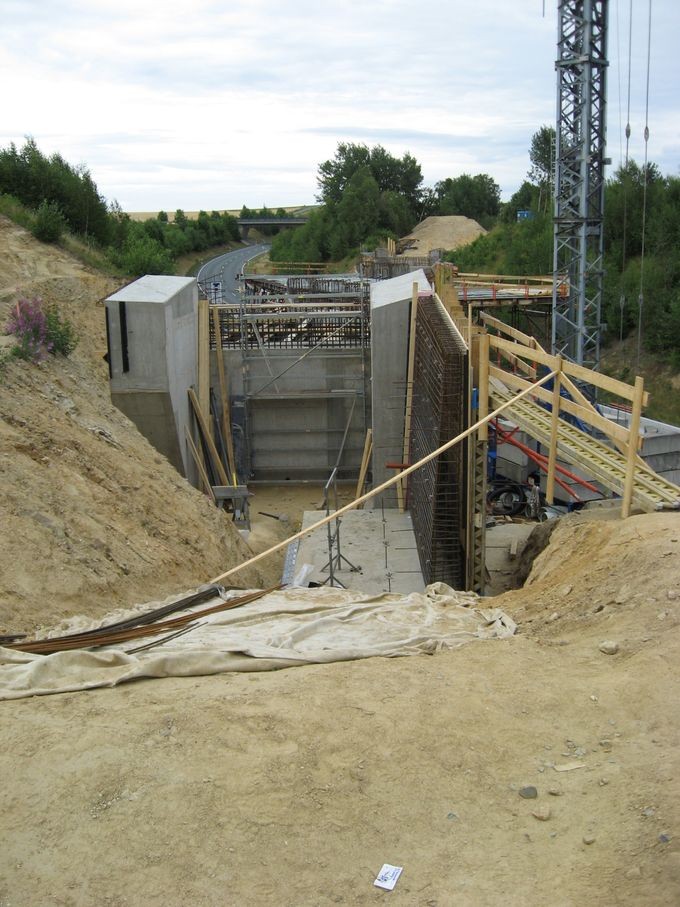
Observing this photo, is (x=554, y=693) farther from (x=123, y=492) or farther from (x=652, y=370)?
(x=652, y=370)

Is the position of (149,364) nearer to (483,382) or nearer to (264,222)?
(483,382)

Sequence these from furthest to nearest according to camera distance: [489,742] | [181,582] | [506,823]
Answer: [181,582] → [489,742] → [506,823]

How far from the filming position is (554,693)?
5602 mm

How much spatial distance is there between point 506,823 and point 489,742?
68cm

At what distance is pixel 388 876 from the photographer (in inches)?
161

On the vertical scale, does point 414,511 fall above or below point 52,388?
below

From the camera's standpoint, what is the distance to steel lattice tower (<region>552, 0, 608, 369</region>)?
61.9 ft

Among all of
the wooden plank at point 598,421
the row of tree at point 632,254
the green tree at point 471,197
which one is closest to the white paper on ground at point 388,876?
the wooden plank at point 598,421

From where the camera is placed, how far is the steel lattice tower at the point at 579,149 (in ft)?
61.9

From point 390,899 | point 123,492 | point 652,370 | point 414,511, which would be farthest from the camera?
point 652,370

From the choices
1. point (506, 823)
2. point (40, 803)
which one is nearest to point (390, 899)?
point (506, 823)

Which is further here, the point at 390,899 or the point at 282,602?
the point at 282,602

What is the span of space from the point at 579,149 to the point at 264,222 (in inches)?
2602

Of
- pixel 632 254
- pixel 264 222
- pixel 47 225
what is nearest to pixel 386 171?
pixel 264 222
